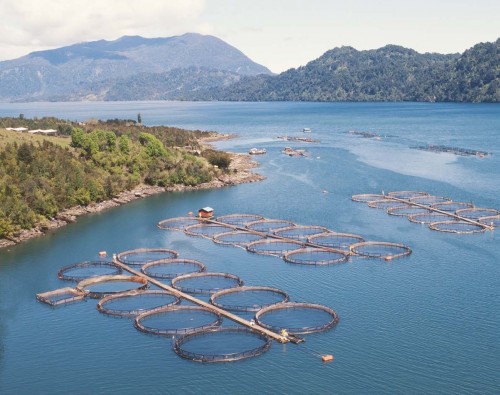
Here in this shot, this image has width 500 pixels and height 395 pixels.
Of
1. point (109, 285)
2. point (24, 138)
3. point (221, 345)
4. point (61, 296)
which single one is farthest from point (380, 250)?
point (24, 138)

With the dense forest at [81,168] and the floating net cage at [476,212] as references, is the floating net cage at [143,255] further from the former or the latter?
the floating net cage at [476,212]

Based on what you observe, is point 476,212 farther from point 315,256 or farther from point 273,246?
point 273,246

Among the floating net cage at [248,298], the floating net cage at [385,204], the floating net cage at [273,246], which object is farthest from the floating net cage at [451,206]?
the floating net cage at [248,298]

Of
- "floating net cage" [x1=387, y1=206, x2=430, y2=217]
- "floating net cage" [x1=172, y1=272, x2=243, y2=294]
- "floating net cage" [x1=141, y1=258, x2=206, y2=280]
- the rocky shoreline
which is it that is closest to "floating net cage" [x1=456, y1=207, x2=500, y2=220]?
"floating net cage" [x1=387, y1=206, x2=430, y2=217]

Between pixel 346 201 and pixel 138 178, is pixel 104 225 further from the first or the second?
pixel 346 201

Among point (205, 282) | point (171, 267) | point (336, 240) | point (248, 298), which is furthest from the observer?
point (336, 240)
